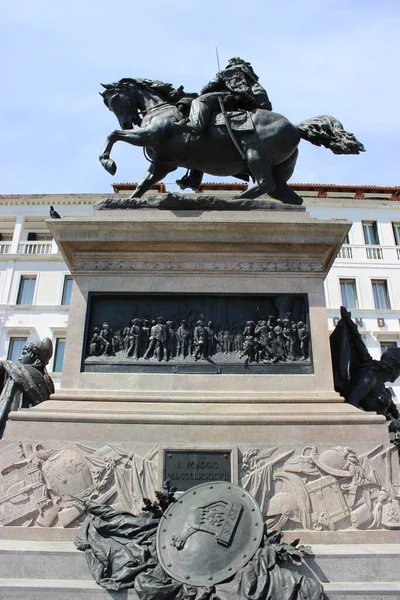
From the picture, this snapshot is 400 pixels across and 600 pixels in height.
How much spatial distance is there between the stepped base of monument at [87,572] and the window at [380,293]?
95.7 ft

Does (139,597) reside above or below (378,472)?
below

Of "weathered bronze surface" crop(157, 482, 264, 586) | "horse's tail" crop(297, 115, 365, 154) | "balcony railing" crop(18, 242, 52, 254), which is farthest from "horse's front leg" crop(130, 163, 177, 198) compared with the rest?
"balcony railing" crop(18, 242, 52, 254)

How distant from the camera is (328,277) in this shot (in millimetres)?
33125

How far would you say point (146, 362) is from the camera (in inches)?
287

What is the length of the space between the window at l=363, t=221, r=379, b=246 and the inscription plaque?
31.0 meters

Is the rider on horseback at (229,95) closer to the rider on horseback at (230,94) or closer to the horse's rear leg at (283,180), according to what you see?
the rider on horseback at (230,94)

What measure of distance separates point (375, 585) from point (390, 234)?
32.6 meters

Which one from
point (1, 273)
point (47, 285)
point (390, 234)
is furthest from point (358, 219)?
point (1, 273)

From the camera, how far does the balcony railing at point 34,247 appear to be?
34.9m

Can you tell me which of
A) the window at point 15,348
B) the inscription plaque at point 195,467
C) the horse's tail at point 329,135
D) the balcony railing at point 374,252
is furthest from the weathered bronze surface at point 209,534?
the balcony railing at point 374,252

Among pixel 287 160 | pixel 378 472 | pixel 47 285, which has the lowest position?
pixel 378 472

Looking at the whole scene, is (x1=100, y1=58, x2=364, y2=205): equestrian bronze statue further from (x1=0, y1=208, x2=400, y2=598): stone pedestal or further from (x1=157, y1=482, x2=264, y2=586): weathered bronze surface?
(x1=157, y1=482, x2=264, y2=586): weathered bronze surface

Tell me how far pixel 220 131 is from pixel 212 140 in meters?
0.19

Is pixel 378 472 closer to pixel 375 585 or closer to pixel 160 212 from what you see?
pixel 375 585
